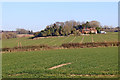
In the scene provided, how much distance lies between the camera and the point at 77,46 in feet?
191

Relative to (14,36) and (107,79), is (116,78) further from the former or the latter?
(14,36)

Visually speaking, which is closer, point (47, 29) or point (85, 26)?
point (47, 29)

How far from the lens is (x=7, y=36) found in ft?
363

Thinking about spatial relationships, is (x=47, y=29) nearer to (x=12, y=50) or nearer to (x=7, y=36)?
(x=7, y=36)

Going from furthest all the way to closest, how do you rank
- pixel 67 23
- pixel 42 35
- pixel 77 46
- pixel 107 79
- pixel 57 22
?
pixel 67 23, pixel 57 22, pixel 42 35, pixel 77 46, pixel 107 79

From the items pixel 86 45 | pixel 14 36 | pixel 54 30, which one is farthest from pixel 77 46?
pixel 14 36

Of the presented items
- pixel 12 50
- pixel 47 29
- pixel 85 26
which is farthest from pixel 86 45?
pixel 85 26

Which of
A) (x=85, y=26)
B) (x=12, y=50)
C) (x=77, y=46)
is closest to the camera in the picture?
(x=12, y=50)

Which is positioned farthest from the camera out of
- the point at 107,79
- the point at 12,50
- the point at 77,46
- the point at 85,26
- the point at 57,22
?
the point at 85,26

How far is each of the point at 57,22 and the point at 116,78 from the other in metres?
104

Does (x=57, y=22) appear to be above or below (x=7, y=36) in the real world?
above

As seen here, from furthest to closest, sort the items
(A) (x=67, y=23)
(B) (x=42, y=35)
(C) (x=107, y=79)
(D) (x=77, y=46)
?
(A) (x=67, y=23) < (B) (x=42, y=35) < (D) (x=77, y=46) < (C) (x=107, y=79)

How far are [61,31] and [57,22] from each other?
931cm

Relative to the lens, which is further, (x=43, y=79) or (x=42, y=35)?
(x=42, y=35)
